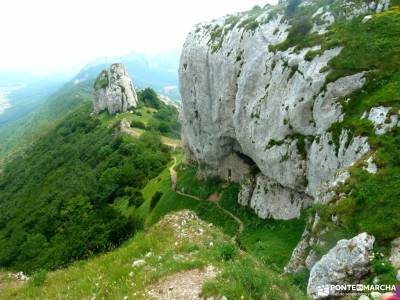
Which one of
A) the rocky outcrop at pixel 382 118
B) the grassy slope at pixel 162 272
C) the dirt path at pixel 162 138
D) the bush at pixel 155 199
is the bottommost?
the dirt path at pixel 162 138

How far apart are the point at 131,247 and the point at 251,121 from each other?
26.8 meters

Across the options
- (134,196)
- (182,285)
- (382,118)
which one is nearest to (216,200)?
(382,118)

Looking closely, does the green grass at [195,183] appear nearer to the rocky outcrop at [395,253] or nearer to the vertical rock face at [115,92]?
the rocky outcrop at [395,253]

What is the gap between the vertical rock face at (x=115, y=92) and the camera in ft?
522

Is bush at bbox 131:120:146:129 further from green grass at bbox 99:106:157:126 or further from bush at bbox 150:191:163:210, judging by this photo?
bush at bbox 150:191:163:210

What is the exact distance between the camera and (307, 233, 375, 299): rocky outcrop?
57.8 ft

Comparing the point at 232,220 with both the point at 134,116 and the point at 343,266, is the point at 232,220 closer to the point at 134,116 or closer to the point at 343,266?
the point at 343,266

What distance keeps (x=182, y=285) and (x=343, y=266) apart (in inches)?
290

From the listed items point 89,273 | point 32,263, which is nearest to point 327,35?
point 89,273

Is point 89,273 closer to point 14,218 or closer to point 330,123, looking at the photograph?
point 330,123

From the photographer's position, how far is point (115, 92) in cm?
15862

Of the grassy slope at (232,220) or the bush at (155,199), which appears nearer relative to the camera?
the grassy slope at (232,220)

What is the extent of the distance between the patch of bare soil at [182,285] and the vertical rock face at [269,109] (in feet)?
36.5

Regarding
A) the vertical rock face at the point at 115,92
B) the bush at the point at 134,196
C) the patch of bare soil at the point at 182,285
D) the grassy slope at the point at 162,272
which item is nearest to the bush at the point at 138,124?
the vertical rock face at the point at 115,92
